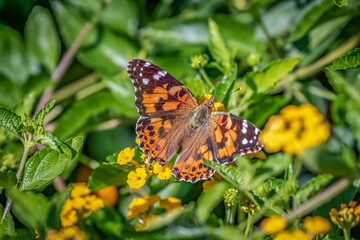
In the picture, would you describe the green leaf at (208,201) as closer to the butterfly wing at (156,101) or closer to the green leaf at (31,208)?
the butterfly wing at (156,101)

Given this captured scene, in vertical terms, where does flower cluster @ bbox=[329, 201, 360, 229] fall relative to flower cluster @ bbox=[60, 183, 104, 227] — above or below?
below

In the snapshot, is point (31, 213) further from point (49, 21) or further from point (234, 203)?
point (49, 21)

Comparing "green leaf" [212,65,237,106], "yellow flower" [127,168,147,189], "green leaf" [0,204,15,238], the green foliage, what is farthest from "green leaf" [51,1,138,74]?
"green leaf" [0,204,15,238]

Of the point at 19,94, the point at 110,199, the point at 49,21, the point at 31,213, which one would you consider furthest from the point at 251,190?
the point at 49,21

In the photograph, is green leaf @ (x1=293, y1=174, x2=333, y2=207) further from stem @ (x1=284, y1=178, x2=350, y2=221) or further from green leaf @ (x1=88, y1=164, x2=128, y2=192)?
green leaf @ (x1=88, y1=164, x2=128, y2=192)

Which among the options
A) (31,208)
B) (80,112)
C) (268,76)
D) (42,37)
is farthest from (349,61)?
(42,37)

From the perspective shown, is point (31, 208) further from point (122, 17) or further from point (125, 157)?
point (122, 17)
